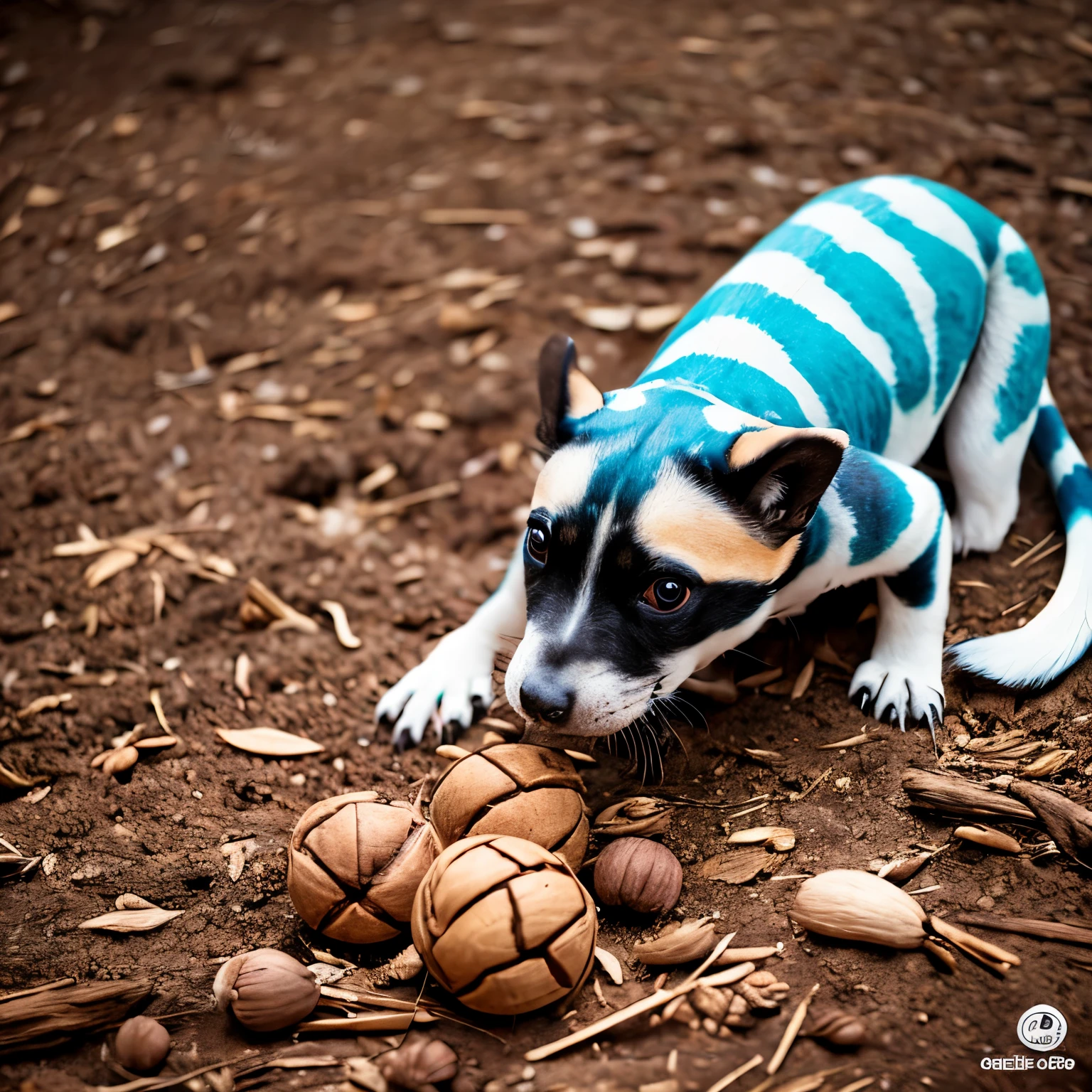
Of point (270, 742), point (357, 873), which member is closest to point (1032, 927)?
point (357, 873)

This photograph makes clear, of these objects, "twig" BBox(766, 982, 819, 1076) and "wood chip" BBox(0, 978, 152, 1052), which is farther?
"wood chip" BBox(0, 978, 152, 1052)

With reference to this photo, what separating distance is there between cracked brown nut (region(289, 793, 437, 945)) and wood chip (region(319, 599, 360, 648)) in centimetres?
91

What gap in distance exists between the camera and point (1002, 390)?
2709 millimetres

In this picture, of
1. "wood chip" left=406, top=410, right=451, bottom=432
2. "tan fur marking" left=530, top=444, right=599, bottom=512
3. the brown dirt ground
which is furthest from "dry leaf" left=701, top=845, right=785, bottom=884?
"wood chip" left=406, top=410, right=451, bottom=432

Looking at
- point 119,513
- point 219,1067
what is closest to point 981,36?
point 119,513

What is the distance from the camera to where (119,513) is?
3.27m

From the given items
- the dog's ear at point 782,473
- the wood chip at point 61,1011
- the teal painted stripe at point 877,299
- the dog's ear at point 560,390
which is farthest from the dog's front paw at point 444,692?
the teal painted stripe at point 877,299

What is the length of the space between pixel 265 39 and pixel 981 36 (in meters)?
3.77

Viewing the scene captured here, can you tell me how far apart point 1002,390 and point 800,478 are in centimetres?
116

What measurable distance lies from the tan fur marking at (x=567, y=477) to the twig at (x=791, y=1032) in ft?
3.44

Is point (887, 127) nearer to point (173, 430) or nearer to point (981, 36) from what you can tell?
point (981, 36)

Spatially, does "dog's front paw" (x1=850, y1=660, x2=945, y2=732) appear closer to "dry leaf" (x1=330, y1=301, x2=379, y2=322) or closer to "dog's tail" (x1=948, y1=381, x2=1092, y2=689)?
"dog's tail" (x1=948, y1=381, x2=1092, y2=689)

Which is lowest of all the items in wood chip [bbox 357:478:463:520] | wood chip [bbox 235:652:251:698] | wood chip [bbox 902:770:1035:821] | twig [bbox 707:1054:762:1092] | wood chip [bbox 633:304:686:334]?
wood chip [bbox 902:770:1035:821]

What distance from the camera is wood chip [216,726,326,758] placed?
8.20 ft
